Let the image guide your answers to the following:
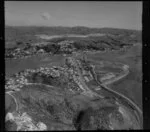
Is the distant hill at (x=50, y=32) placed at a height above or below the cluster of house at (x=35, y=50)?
above

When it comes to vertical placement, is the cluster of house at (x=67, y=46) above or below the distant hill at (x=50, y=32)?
below

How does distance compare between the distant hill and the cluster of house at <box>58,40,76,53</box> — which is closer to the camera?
the distant hill

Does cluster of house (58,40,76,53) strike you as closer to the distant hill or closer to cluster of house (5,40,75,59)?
cluster of house (5,40,75,59)

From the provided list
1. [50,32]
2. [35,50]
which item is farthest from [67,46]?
[35,50]

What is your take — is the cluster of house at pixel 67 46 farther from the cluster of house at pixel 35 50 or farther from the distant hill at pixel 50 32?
the distant hill at pixel 50 32

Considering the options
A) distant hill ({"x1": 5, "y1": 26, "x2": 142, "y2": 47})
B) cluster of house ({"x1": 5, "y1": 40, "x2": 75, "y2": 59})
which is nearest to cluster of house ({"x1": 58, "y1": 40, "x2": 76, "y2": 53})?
cluster of house ({"x1": 5, "y1": 40, "x2": 75, "y2": 59})

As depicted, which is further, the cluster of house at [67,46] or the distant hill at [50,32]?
the cluster of house at [67,46]

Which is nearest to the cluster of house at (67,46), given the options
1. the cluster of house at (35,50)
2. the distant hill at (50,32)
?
the cluster of house at (35,50)

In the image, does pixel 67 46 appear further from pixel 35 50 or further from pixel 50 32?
pixel 35 50

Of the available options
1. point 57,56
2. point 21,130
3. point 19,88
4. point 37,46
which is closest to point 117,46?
point 57,56

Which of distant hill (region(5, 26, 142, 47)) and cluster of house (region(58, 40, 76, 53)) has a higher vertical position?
distant hill (region(5, 26, 142, 47))
